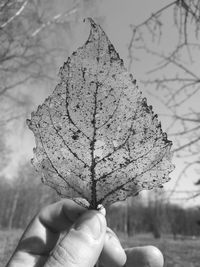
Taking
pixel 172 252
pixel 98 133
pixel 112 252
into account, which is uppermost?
pixel 98 133

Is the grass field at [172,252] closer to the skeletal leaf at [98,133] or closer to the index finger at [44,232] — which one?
the index finger at [44,232]

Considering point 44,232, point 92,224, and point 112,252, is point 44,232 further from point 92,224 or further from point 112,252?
point 92,224

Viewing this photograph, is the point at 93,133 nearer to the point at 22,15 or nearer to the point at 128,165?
the point at 128,165

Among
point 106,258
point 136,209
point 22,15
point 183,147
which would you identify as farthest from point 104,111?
point 136,209

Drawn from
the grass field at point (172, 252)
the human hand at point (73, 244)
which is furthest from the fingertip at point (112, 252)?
the grass field at point (172, 252)

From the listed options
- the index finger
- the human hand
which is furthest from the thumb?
the index finger

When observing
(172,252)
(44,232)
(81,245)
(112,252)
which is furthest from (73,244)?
(172,252)

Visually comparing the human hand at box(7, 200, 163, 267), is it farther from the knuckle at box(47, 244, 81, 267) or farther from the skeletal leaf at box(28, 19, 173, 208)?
the skeletal leaf at box(28, 19, 173, 208)
